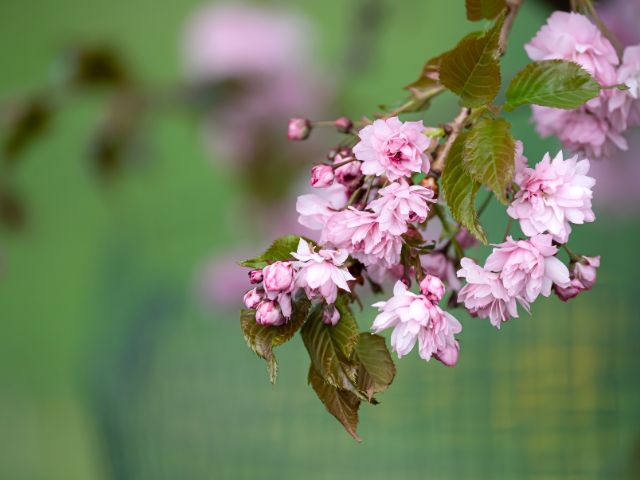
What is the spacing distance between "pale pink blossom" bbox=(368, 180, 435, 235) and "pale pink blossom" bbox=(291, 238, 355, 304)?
0.08 ft

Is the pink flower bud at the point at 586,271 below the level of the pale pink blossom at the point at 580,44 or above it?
below

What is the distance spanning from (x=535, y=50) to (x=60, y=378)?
1324 mm

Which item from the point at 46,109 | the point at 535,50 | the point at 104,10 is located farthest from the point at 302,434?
the point at 535,50

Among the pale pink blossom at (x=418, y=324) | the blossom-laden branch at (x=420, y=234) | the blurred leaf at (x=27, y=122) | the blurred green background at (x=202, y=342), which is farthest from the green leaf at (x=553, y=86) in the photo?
the blurred leaf at (x=27, y=122)

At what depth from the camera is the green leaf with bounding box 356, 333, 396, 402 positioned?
1.28 feet

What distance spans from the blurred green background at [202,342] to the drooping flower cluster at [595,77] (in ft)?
1.58

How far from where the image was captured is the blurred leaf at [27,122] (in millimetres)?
953

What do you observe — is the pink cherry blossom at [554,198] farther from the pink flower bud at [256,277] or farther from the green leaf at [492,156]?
the pink flower bud at [256,277]

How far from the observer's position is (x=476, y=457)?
1219mm

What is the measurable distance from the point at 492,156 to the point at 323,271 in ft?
0.30

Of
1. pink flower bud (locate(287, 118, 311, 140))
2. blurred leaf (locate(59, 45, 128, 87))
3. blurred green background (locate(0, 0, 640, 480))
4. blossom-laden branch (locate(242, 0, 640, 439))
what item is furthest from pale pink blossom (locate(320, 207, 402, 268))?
blurred leaf (locate(59, 45, 128, 87))


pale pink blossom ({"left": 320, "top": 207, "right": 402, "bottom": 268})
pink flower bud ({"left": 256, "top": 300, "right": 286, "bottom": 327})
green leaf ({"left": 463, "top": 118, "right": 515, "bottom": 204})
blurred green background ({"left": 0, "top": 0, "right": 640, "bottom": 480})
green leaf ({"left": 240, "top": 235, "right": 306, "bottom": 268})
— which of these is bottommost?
blurred green background ({"left": 0, "top": 0, "right": 640, "bottom": 480})

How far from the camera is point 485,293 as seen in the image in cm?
39

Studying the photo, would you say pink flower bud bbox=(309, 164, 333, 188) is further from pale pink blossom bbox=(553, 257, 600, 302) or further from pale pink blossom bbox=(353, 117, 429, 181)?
pale pink blossom bbox=(553, 257, 600, 302)
